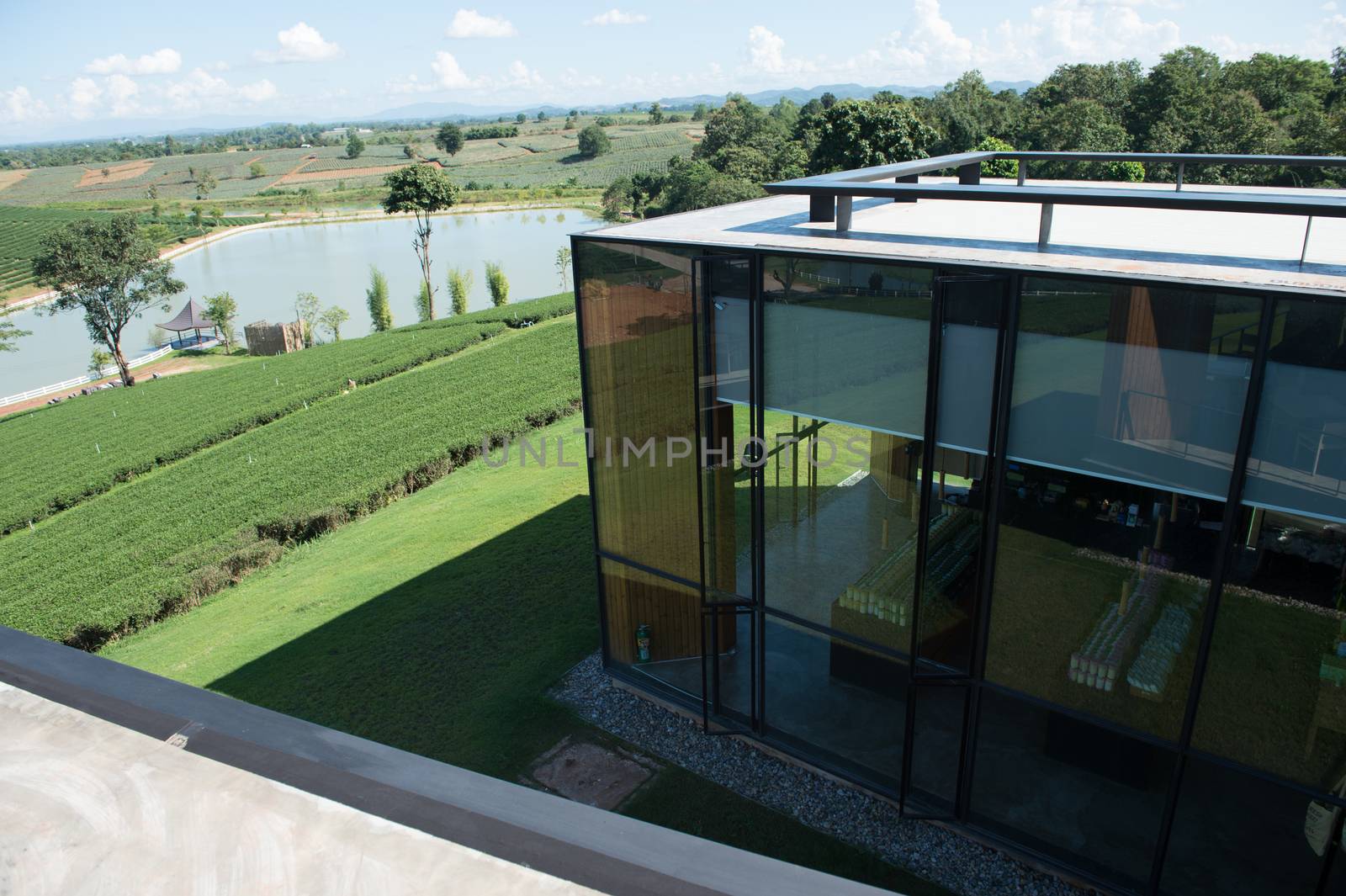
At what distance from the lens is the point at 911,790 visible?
7840 mm

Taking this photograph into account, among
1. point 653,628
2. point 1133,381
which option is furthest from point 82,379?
point 1133,381

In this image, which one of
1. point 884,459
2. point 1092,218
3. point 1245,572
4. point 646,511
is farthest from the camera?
point 646,511

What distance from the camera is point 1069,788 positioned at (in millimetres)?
7312

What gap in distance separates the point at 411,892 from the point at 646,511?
7697 mm

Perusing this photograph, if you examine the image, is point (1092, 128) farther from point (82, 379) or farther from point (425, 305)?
point (82, 379)

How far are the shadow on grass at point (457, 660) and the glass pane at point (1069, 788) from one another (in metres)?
4.40

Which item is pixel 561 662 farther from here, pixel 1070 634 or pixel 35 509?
pixel 35 509

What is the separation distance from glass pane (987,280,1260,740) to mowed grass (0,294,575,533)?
70.5ft

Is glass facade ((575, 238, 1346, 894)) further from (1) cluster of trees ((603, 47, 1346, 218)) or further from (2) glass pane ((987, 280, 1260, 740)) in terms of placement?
(1) cluster of trees ((603, 47, 1346, 218))

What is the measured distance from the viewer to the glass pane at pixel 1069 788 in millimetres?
6788

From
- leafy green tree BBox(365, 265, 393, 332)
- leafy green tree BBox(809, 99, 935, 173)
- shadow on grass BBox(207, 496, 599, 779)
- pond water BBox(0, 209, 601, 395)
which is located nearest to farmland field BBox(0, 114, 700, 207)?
pond water BBox(0, 209, 601, 395)

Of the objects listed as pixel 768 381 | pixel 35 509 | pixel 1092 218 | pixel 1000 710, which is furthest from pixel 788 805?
pixel 35 509

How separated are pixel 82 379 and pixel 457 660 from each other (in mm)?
39643

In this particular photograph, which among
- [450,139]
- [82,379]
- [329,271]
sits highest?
[450,139]
